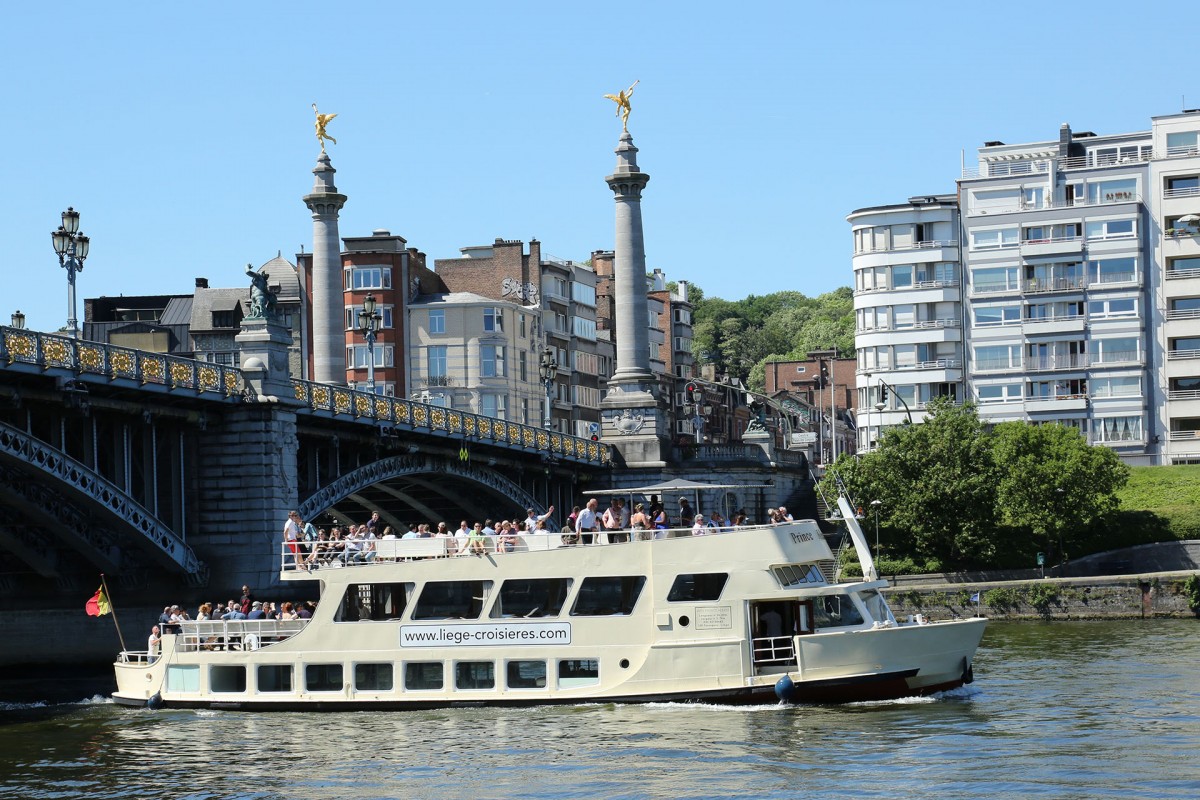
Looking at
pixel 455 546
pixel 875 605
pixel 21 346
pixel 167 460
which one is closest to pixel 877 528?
pixel 167 460

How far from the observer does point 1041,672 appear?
2030 inches

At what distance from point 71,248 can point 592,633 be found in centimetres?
1719

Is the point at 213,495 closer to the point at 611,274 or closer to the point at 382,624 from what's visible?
the point at 382,624

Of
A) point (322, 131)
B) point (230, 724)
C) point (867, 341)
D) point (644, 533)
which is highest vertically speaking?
point (322, 131)

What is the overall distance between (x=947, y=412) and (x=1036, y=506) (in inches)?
297

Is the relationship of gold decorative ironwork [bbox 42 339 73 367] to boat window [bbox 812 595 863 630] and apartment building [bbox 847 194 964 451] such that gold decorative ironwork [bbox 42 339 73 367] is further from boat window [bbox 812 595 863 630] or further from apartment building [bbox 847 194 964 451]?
apartment building [bbox 847 194 964 451]

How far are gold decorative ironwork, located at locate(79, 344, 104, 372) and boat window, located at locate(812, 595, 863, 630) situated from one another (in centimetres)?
2026

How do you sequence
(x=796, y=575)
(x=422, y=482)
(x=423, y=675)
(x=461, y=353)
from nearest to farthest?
(x=796, y=575) < (x=423, y=675) < (x=422, y=482) < (x=461, y=353)

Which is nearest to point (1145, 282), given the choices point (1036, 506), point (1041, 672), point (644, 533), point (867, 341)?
point (867, 341)

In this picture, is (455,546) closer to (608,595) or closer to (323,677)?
(323,677)

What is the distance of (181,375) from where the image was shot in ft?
185

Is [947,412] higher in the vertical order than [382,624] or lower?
higher


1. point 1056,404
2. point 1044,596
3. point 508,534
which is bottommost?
point 1044,596

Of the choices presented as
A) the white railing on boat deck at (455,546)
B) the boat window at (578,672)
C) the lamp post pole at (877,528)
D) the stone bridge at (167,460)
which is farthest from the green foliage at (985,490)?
the boat window at (578,672)
